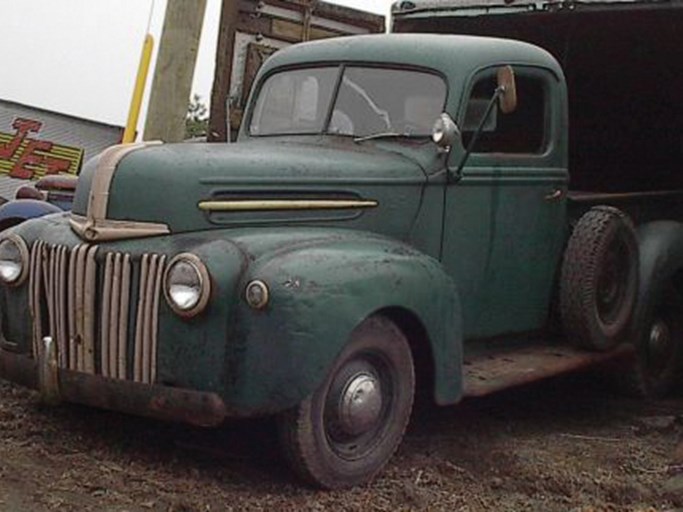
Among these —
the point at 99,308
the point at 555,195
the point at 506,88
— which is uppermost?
the point at 506,88

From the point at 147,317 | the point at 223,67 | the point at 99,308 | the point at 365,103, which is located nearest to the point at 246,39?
the point at 223,67

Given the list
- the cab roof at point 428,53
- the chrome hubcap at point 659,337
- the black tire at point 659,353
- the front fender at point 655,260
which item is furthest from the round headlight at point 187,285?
the chrome hubcap at point 659,337

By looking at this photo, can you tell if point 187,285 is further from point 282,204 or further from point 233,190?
point 282,204

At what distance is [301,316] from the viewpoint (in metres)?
4.29

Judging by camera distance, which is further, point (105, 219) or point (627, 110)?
point (627, 110)

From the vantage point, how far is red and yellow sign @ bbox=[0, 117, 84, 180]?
60.7ft

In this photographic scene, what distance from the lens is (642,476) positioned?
5.20m

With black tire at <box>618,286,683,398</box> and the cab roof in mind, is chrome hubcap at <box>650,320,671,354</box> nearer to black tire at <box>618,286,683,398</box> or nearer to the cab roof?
black tire at <box>618,286,683,398</box>

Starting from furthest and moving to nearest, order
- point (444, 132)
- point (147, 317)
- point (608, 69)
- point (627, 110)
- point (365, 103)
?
point (627, 110), point (608, 69), point (365, 103), point (444, 132), point (147, 317)

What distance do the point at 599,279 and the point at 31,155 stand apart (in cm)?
A: 1422

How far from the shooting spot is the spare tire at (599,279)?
5.90 m

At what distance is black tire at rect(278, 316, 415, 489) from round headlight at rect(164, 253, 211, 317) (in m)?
0.54

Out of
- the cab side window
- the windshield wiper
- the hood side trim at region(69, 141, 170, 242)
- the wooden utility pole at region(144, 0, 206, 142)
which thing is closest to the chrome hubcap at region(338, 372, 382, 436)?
the hood side trim at region(69, 141, 170, 242)

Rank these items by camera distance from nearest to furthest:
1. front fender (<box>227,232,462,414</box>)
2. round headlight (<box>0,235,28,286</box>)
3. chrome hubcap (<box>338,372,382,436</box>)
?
front fender (<box>227,232,462,414</box>)
chrome hubcap (<box>338,372,382,436</box>)
round headlight (<box>0,235,28,286</box>)
